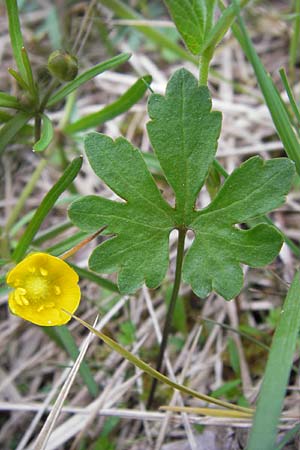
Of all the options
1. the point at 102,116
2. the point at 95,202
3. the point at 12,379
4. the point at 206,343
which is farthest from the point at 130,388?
the point at 102,116

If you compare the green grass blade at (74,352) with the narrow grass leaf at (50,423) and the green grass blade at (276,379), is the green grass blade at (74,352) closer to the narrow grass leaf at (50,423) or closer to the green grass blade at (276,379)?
the narrow grass leaf at (50,423)

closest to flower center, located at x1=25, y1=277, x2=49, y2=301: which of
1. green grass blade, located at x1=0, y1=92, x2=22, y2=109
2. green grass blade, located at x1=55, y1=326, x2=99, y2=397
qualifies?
green grass blade, located at x1=55, y1=326, x2=99, y2=397

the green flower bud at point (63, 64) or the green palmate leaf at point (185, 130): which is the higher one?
the green flower bud at point (63, 64)

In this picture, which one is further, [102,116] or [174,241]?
[174,241]

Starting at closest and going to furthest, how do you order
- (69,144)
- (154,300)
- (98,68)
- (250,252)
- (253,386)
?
(250,252), (98,68), (253,386), (154,300), (69,144)

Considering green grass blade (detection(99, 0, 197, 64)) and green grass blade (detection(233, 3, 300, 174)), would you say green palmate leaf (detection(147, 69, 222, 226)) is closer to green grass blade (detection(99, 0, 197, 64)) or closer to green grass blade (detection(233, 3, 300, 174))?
green grass blade (detection(233, 3, 300, 174))

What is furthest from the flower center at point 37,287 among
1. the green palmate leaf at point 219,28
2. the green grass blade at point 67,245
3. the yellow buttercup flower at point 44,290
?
the green palmate leaf at point 219,28

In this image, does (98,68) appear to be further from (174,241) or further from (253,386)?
(253,386)

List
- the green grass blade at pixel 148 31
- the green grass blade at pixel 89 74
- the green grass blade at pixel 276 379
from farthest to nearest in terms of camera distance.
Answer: the green grass blade at pixel 148 31 → the green grass blade at pixel 89 74 → the green grass blade at pixel 276 379

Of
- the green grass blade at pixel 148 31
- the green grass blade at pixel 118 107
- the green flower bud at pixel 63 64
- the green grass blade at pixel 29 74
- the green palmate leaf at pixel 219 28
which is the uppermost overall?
the green grass blade at pixel 148 31
